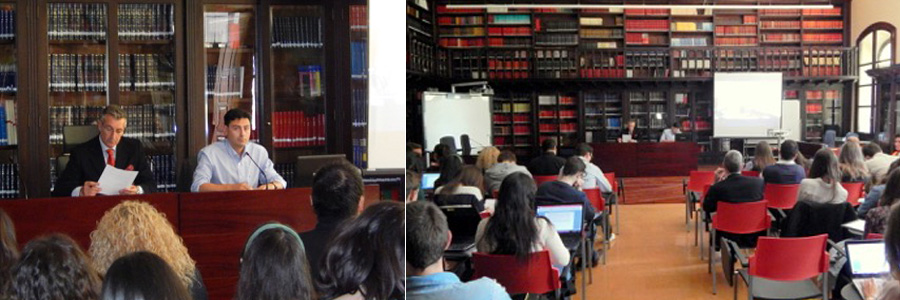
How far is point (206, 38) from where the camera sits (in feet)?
18.5

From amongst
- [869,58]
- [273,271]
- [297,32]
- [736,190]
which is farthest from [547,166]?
[869,58]

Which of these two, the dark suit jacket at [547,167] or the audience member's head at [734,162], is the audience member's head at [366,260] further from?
the dark suit jacket at [547,167]

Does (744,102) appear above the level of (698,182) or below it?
above

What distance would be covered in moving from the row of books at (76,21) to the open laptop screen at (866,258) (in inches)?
181

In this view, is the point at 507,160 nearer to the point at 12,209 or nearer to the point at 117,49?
the point at 117,49

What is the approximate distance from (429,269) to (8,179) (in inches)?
171

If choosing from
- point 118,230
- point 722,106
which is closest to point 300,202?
point 118,230

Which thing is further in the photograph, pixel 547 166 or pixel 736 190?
pixel 547 166

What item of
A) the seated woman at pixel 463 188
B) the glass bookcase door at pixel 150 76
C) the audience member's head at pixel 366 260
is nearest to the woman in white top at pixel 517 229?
the seated woman at pixel 463 188

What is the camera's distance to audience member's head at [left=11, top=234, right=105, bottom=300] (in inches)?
73.9

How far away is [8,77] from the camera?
5.40m

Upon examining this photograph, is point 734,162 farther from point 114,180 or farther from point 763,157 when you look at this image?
point 114,180

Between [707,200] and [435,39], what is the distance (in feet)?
27.7

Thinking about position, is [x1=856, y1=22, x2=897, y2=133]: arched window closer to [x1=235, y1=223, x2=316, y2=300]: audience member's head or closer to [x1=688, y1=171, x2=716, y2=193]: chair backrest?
[x1=688, y1=171, x2=716, y2=193]: chair backrest
